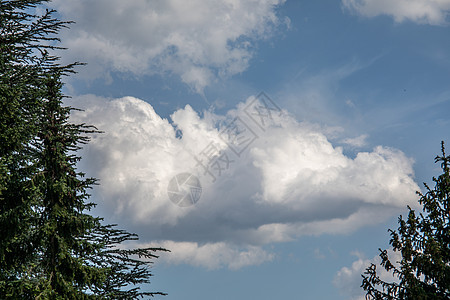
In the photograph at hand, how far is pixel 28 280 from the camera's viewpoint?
11.9m

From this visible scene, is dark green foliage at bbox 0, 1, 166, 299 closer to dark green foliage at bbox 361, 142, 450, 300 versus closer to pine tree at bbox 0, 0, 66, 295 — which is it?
pine tree at bbox 0, 0, 66, 295

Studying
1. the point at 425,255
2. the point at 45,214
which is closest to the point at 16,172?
the point at 45,214

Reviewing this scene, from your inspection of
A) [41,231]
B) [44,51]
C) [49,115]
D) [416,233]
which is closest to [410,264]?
[416,233]

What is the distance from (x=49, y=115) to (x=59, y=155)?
4.82 feet

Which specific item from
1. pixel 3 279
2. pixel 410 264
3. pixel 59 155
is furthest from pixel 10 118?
pixel 410 264

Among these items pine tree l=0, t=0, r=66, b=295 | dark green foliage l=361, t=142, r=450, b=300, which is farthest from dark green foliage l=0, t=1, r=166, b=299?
dark green foliage l=361, t=142, r=450, b=300

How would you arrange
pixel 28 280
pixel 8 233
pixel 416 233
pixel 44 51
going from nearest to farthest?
pixel 28 280 → pixel 8 233 → pixel 416 233 → pixel 44 51

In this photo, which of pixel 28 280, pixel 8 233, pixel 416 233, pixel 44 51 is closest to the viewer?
pixel 28 280

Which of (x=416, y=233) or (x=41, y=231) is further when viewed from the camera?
(x=416, y=233)

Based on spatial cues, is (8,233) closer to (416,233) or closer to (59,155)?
(59,155)

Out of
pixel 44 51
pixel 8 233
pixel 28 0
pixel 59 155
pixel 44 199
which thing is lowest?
pixel 8 233

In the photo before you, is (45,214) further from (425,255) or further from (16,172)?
(425,255)

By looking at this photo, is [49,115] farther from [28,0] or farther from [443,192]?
[443,192]

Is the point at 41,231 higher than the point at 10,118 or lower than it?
lower
